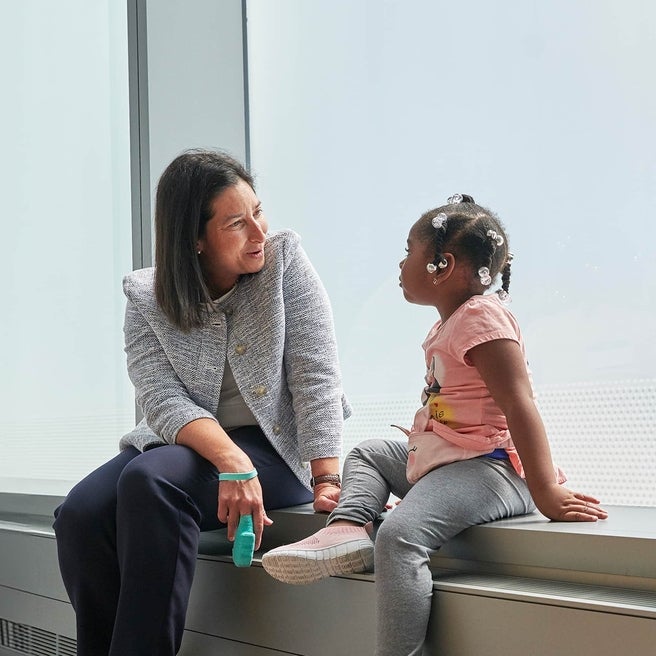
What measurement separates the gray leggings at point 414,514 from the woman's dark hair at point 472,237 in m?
0.34

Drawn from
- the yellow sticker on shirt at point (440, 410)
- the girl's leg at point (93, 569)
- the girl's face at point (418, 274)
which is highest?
the girl's face at point (418, 274)

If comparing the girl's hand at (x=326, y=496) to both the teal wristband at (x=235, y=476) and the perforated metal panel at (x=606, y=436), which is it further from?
the perforated metal panel at (x=606, y=436)

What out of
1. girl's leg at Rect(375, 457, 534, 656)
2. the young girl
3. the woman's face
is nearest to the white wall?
the young girl

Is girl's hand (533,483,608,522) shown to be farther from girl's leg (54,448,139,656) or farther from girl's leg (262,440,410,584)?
girl's leg (54,448,139,656)

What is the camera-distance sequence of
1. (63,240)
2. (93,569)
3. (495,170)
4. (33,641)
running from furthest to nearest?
(63,240), (33,641), (495,170), (93,569)

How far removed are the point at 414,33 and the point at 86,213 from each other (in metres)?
1.23

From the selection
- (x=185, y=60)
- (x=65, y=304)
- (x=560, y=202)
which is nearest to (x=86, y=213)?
(x=65, y=304)

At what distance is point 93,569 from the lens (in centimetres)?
162

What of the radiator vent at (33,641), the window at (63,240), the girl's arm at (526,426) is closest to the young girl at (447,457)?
the girl's arm at (526,426)

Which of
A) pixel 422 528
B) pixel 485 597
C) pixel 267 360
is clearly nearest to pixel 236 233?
pixel 267 360

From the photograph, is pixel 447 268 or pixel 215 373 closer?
pixel 447 268

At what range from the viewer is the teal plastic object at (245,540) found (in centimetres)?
155

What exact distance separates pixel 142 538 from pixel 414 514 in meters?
0.47

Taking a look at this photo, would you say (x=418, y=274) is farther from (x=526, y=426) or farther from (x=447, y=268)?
(x=526, y=426)
